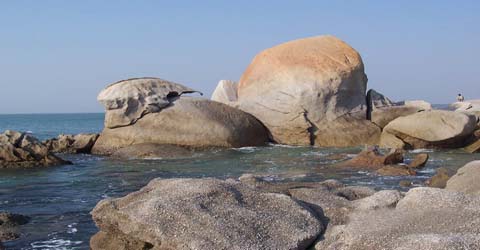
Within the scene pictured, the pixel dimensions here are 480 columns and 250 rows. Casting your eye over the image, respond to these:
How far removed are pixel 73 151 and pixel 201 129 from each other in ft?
16.3

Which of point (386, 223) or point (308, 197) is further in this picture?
point (308, 197)

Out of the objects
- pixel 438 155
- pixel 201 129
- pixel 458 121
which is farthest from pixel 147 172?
pixel 458 121

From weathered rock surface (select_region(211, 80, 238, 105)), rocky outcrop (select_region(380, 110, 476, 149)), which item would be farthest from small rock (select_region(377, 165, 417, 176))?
weathered rock surface (select_region(211, 80, 238, 105))

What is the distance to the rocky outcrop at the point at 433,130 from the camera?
1823cm

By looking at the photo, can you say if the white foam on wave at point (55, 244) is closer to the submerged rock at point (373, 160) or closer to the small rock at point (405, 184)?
the small rock at point (405, 184)

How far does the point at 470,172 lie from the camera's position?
26.8ft

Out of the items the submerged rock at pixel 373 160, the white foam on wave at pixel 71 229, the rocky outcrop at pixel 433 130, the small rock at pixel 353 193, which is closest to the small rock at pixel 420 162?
the submerged rock at pixel 373 160

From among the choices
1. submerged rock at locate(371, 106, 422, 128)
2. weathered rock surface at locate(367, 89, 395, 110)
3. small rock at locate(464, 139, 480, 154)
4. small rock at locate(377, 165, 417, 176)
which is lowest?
small rock at locate(464, 139, 480, 154)

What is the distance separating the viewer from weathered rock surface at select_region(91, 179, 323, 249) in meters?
5.18

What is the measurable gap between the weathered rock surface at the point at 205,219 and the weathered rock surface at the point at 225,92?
18567 mm

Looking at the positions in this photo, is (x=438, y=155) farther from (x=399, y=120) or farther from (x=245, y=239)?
(x=245, y=239)

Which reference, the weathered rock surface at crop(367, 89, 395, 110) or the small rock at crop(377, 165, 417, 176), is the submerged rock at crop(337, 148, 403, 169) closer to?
the small rock at crop(377, 165, 417, 176)

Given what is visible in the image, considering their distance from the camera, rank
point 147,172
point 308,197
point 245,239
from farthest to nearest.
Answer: point 147,172
point 308,197
point 245,239

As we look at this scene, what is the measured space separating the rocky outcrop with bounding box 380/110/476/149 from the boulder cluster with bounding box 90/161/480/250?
1271 cm
